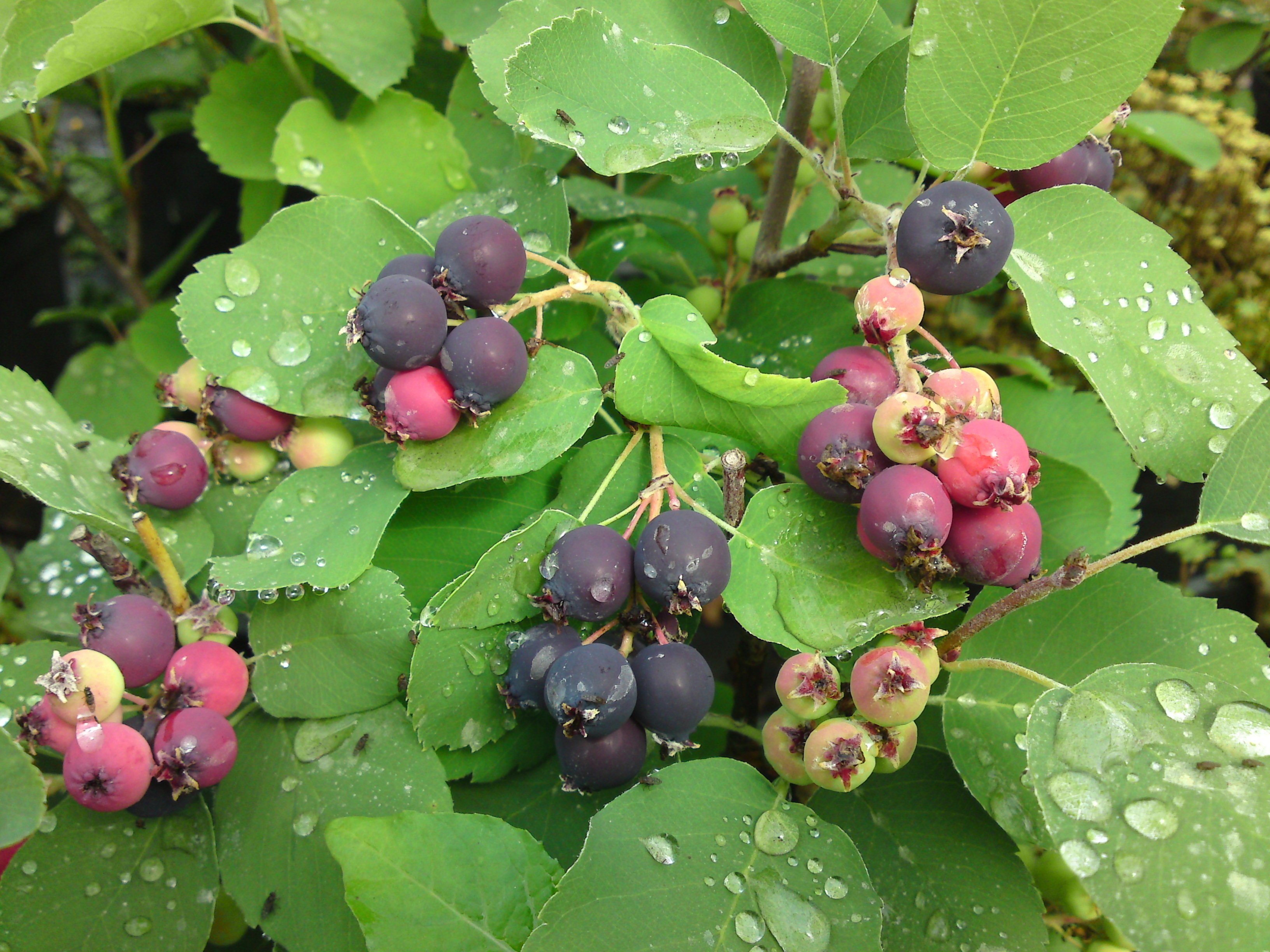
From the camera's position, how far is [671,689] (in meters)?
0.56

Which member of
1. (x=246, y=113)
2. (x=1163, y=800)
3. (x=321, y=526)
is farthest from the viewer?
(x=246, y=113)

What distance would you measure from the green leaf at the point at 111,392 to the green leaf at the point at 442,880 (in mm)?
1045

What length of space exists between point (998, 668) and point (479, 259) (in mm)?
498

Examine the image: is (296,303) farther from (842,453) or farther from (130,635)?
(842,453)

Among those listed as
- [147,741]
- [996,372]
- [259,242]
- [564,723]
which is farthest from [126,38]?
[996,372]

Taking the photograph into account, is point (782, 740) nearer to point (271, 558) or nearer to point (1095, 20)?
point (271, 558)

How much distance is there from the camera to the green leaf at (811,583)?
56 centimetres

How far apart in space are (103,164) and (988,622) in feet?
5.32

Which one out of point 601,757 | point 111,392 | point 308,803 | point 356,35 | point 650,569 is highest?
point 356,35

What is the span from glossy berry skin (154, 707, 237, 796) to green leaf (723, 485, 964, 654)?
0.40 m

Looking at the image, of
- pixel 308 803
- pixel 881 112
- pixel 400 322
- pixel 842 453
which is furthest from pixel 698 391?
pixel 308 803

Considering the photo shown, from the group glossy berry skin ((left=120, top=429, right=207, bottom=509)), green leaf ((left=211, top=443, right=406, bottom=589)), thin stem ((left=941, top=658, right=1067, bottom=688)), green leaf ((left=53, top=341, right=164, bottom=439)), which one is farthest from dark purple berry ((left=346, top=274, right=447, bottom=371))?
green leaf ((left=53, top=341, right=164, bottom=439))

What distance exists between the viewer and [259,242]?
705mm

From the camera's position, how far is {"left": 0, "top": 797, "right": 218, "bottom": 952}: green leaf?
623mm
